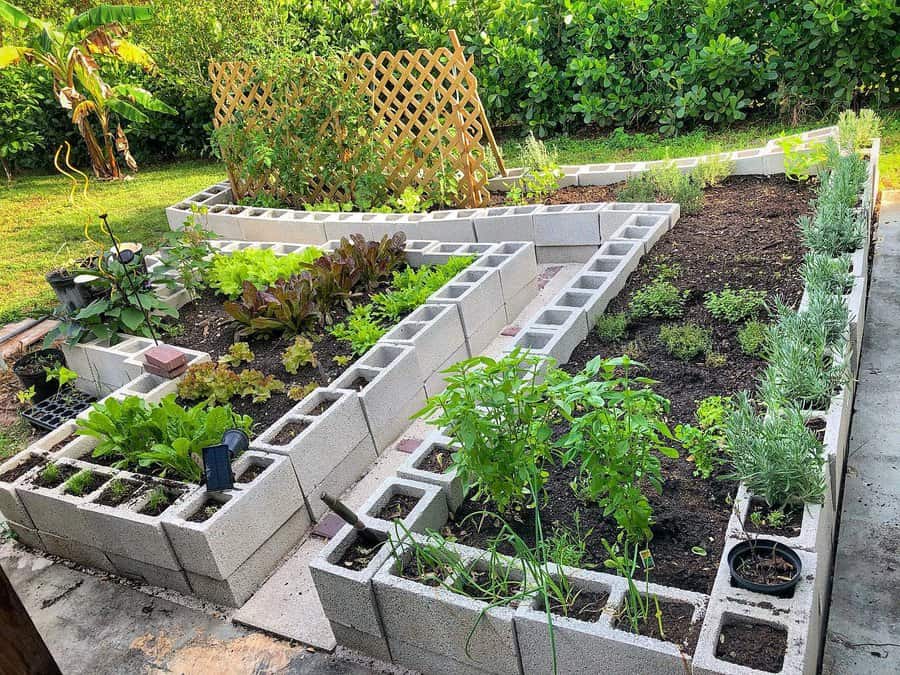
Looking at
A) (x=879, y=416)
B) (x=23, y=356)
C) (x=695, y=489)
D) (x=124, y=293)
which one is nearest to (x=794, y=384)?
(x=695, y=489)

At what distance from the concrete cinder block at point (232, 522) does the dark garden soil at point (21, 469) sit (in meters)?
1.07

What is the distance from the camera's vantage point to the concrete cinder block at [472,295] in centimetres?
453

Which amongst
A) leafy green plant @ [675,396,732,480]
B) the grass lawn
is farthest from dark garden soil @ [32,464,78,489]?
leafy green plant @ [675,396,732,480]

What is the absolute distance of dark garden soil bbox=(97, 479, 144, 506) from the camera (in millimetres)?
3258

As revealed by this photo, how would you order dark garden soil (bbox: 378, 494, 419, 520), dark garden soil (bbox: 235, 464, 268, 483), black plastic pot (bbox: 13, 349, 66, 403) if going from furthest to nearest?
black plastic pot (bbox: 13, 349, 66, 403) < dark garden soil (bbox: 235, 464, 268, 483) < dark garden soil (bbox: 378, 494, 419, 520)

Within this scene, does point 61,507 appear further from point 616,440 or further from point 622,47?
point 622,47

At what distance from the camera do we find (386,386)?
384 centimetres

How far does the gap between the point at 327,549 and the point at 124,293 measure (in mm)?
3066

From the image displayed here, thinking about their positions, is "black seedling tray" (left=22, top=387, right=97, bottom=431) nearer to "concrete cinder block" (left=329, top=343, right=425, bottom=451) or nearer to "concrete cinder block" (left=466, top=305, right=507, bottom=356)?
"concrete cinder block" (left=329, top=343, right=425, bottom=451)

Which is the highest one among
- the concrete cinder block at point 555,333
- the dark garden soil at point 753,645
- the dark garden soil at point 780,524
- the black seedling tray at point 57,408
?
the concrete cinder block at point 555,333

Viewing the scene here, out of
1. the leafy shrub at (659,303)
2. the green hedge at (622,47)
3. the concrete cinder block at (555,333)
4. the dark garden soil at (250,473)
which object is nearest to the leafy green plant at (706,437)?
the concrete cinder block at (555,333)

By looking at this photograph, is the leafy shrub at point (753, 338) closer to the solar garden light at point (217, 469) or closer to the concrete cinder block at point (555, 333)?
the concrete cinder block at point (555, 333)

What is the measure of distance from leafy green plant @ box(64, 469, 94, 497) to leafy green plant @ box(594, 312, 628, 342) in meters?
2.67

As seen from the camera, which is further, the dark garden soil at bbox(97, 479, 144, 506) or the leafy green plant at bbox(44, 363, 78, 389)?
the leafy green plant at bbox(44, 363, 78, 389)
